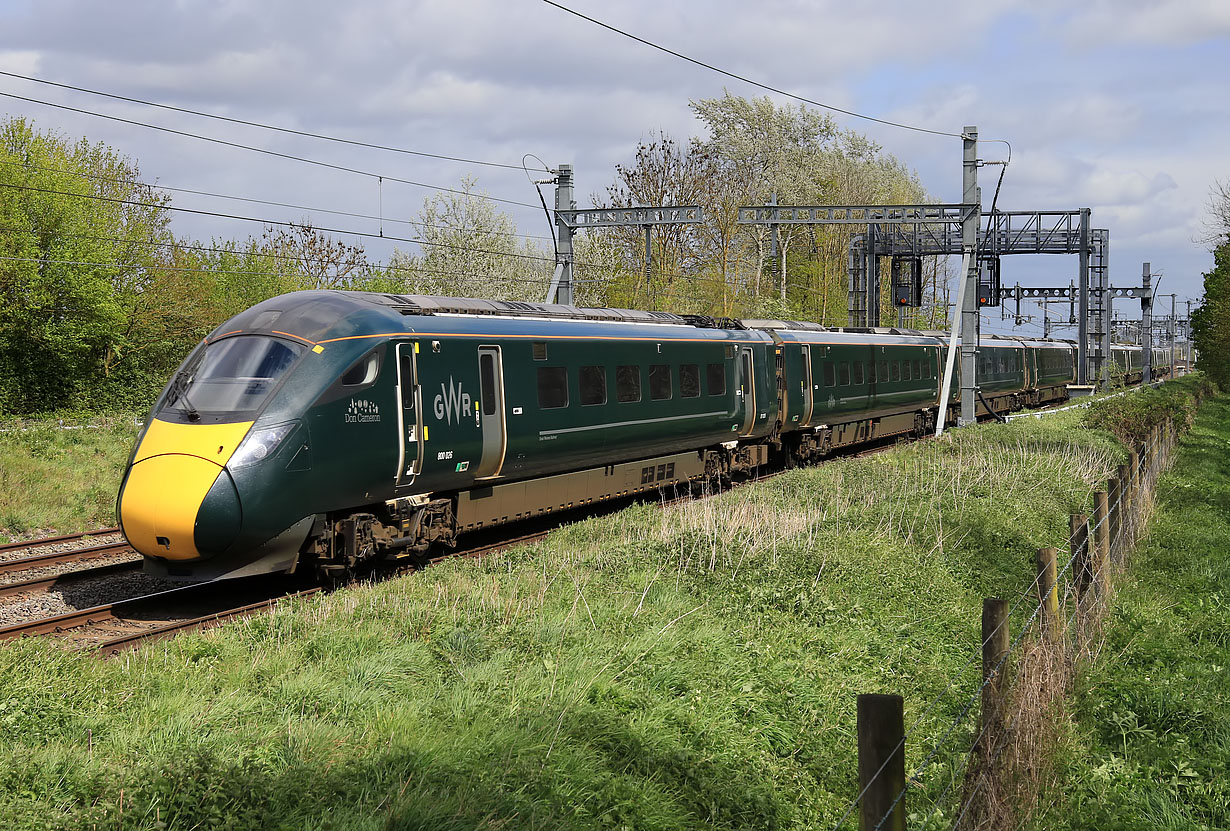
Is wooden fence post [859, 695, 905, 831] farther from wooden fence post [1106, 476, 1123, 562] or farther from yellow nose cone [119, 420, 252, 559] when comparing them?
wooden fence post [1106, 476, 1123, 562]

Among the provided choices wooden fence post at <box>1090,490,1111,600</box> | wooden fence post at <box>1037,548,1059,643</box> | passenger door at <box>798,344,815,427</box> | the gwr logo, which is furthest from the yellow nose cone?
passenger door at <box>798,344,815,427</box>

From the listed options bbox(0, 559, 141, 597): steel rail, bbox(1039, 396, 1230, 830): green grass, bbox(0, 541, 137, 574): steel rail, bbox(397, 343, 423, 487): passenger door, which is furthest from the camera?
bbox(0, 541, 137, 574): steel rail

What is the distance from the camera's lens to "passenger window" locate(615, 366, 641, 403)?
1606cm

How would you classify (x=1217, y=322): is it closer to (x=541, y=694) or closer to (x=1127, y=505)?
(x=1127, y=505)

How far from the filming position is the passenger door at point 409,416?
11.8 m

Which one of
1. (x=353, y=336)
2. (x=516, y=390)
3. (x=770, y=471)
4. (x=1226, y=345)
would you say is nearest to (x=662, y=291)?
(x=770, y=471)

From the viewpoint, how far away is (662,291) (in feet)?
135

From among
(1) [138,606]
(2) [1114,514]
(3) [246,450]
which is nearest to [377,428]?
(3) [246,450]

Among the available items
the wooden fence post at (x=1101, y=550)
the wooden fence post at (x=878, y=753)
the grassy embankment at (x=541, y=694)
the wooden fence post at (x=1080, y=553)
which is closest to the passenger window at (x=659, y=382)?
the grassy embankment at (x=541, y=694)

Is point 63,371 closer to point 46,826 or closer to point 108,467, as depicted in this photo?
point 108,467

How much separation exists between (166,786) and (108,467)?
17850 millimetres

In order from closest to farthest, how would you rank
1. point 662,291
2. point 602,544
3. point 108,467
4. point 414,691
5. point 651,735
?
point 651,735
point 414,691
point 602,544
point 108,467
point 662,291

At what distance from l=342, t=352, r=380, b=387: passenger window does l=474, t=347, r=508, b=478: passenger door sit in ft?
6.04

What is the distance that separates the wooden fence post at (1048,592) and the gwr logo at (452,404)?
709 cm
